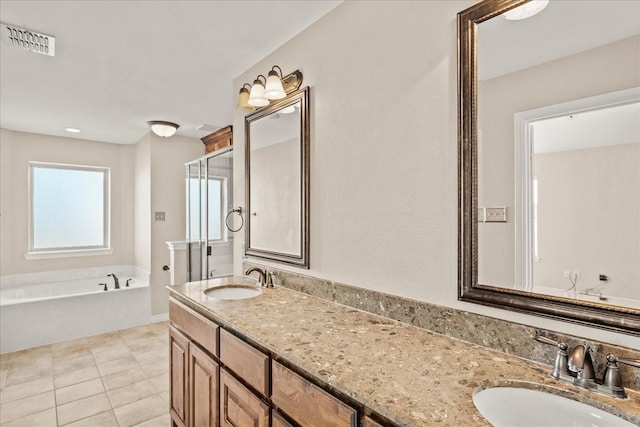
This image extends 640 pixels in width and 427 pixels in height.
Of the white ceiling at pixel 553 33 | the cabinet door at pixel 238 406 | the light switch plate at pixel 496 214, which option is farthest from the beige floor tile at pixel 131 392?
the white ceiling at pixel 553 33

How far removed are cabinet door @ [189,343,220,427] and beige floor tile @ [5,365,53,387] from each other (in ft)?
7.10

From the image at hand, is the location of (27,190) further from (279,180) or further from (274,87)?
(274,87)

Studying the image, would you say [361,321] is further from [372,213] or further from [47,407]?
[47,407]

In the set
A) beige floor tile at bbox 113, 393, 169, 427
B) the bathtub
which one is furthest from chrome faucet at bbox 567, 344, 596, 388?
the bathtub

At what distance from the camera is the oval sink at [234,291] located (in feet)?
7.01

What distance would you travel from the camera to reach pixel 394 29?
149 centimetres

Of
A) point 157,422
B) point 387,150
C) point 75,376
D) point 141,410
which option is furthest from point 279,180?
point 75,376

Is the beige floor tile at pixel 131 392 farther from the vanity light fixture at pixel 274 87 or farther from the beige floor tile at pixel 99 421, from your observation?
the vanity light fixture at pixel 274 87

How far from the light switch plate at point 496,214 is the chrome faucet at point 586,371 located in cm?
41

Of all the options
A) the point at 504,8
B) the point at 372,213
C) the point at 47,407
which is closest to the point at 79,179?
the point at 47,407

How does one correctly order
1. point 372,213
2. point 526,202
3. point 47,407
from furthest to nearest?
point 47,407 → point 372,213 → point 526,202

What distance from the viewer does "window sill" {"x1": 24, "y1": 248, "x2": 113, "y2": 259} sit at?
14.4ft

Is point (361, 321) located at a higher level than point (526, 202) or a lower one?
lower

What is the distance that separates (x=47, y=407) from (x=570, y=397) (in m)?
3.29
